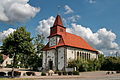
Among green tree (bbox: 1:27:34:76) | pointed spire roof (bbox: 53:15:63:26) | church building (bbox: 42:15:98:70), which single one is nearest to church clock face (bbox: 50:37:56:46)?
church building (bbox: 42:15:98:70)

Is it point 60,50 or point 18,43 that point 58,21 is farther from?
point 18,43

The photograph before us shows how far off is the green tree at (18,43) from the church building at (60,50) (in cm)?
1950

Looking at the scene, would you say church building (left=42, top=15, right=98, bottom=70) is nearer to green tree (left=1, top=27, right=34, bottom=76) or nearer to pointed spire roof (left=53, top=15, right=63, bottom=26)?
pointed spire roof (left=53, top=15, right=63, bottom=26)

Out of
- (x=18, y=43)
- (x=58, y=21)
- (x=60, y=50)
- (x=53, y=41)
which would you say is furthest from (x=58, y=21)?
(x=18, y=43)

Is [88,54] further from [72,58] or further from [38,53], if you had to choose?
[38,53]

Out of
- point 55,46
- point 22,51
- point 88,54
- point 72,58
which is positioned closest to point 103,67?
point 88,54

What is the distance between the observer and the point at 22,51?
27.4 metres

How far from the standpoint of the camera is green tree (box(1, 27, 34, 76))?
1056 inches

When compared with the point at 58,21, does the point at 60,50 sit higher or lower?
lower

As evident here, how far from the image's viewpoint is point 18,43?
88.4ft

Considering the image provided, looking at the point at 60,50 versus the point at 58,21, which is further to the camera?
the point at 58,21

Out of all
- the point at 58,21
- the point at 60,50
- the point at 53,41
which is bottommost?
the point at 60,50

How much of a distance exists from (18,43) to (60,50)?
22.0 metres

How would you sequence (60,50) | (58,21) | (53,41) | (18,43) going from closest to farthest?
(18,43), (60,50), (53,41), (58,21)
